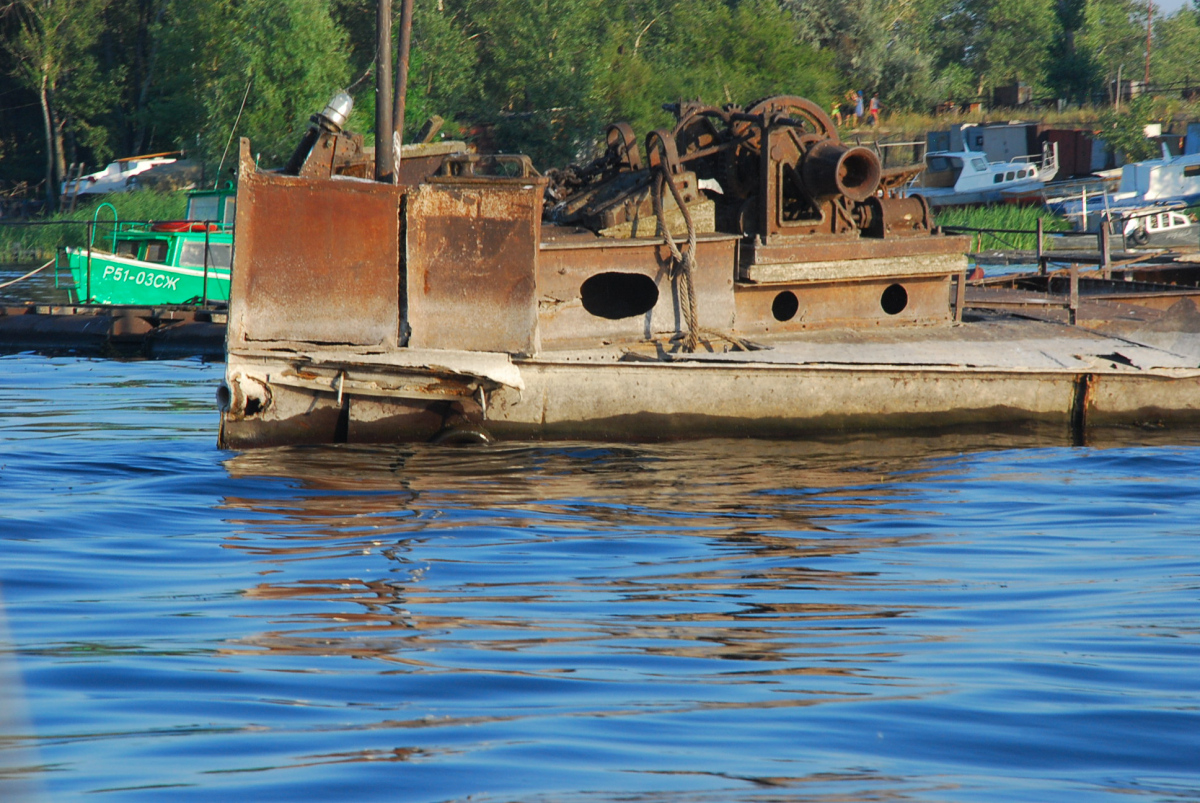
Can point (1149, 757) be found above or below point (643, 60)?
below

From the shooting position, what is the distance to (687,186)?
37.0 feet

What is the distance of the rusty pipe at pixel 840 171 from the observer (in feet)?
37.2

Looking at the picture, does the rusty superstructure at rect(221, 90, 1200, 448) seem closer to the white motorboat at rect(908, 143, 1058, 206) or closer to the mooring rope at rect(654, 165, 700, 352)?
the mooring rope at rect(654, 165, 700, 352)

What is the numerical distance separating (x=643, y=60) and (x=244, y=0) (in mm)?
16586

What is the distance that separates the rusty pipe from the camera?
37.2ft

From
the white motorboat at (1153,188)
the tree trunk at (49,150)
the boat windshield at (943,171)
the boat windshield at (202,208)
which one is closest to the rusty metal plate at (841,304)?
the boat windshield at (202,208)

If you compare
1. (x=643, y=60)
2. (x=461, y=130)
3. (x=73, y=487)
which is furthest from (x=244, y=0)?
(x=73, y=487)

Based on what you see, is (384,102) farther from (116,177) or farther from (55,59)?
(55,59)

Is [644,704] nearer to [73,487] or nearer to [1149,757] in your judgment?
[1149,757]

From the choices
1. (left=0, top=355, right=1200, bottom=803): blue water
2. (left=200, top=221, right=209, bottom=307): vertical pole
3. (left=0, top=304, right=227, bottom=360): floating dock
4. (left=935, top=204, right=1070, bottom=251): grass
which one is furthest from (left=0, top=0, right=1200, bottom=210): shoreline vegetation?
(left=0, top=355, right=1200, bottom=803): blue water

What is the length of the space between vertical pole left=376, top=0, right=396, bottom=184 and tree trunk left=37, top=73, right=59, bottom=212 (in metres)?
44.0

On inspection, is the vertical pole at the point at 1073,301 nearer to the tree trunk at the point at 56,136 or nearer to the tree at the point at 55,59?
the tree at the point at 55,59

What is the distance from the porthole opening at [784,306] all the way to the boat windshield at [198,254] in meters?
16.1

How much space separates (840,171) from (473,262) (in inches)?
135
